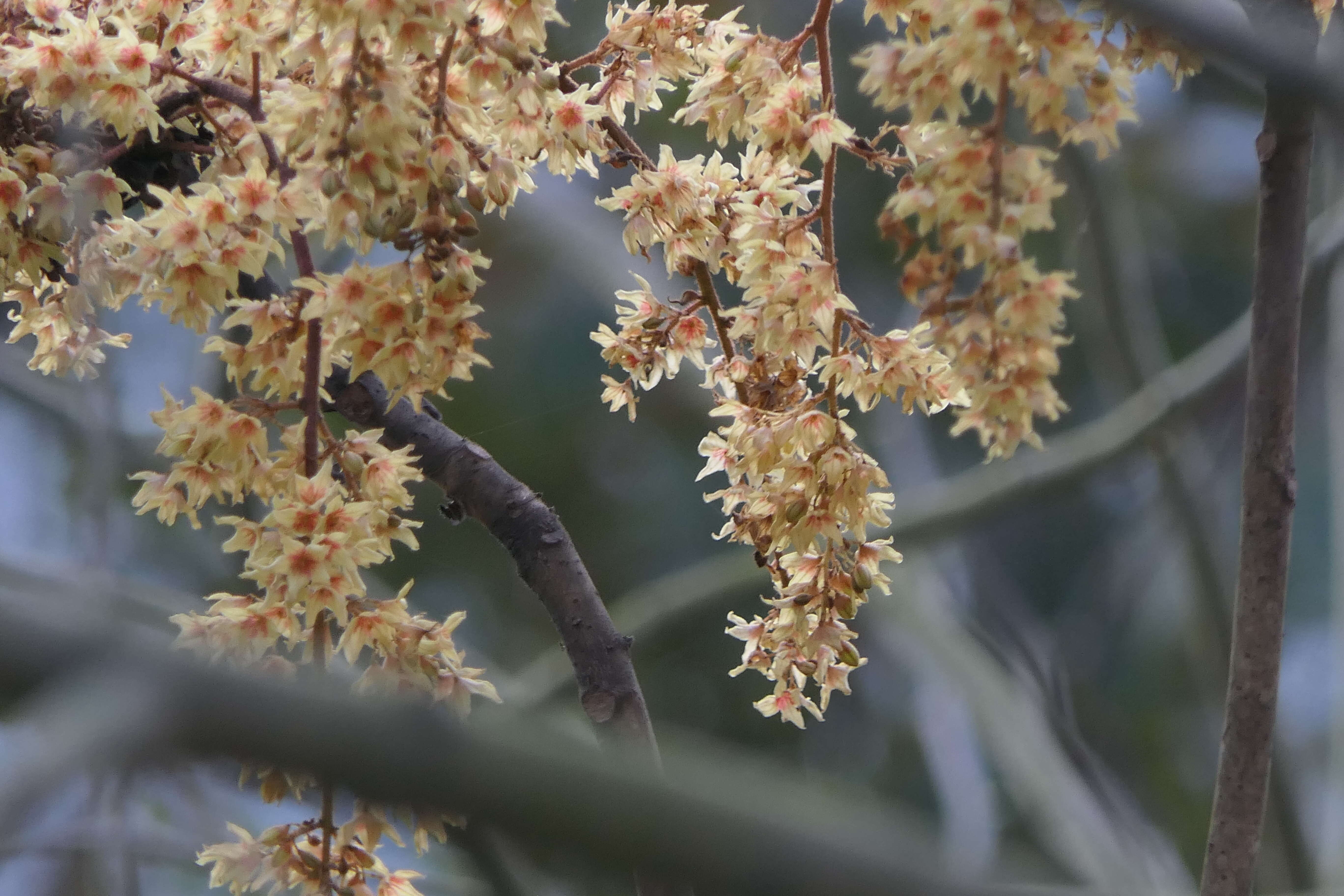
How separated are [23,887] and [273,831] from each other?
28 cm

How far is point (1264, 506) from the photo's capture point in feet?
0.91

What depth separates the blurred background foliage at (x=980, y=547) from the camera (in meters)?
0.92

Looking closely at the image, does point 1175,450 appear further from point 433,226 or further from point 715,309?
point 433,226

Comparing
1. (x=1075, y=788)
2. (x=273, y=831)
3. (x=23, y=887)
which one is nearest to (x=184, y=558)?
(x=23, y=887)

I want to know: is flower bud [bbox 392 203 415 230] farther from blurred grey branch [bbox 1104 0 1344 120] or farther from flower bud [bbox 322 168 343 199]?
blurred grey branch [bbox 1104 0 1344 120]

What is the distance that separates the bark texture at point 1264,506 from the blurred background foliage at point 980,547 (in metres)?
0.55

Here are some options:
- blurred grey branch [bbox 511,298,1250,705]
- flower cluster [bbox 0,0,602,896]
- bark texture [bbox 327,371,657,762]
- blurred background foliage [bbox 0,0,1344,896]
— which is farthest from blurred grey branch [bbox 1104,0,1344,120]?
blurred grey branch [bbox 511,298,1250,705]

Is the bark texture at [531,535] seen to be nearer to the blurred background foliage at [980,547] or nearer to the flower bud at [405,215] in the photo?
the flower bud at [405,215]

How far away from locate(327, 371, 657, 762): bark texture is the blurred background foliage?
435mm

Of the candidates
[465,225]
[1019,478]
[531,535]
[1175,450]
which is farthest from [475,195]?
[1175,450]

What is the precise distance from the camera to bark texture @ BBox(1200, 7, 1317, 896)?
0.80ft

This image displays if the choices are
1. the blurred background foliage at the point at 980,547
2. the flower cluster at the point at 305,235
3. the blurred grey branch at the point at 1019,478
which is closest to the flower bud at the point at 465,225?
the flower cluster at the point at 305,235

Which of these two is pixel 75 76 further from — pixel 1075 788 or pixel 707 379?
pixel 1075 788

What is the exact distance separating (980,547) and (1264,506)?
0.84 m
